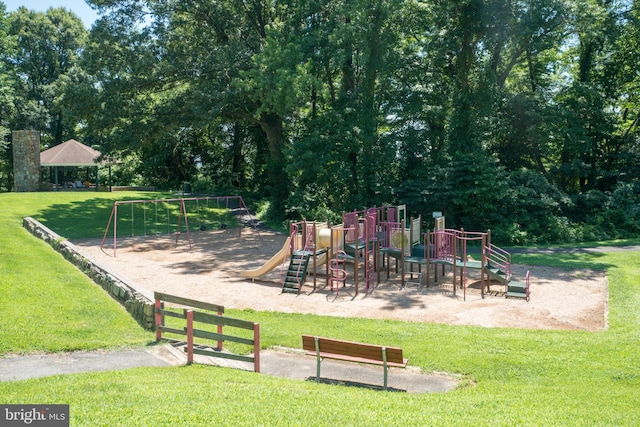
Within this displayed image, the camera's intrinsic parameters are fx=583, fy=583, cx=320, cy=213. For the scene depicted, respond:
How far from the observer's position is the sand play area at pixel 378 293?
13891 millimetres

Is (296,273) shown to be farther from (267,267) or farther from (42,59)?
(42,59)

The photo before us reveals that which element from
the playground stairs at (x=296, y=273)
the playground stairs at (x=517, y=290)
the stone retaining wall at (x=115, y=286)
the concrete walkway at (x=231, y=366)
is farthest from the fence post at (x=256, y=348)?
the playground stairs at (x=517, y=290)

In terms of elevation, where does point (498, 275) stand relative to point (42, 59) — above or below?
below

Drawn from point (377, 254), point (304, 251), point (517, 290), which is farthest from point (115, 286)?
point (517, 290)

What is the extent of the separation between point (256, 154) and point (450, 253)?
84.6ft

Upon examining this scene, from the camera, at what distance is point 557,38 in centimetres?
2873

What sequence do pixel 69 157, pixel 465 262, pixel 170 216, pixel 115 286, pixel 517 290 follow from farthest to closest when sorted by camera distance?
1. pixel 69 157
2. pixel 170 216
3. pixel 465 262
4. pixel 517 290
5. pixel 115 286

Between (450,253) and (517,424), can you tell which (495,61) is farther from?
(517,424)

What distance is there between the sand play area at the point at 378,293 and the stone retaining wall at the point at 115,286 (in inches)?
11.3

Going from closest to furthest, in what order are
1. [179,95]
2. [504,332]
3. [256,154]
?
[504,332] → [179,95] → [256,154]

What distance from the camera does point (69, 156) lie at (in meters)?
42.0

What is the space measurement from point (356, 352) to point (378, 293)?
26.3 ft

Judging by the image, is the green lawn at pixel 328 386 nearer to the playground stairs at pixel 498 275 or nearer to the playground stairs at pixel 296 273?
the playground stairs at pixel 498 275

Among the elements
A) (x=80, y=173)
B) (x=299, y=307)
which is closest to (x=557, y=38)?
(x=299, y=307)
